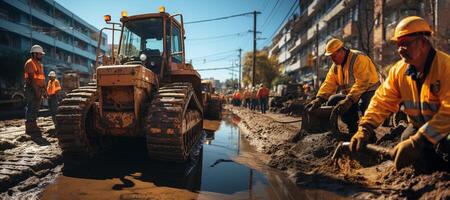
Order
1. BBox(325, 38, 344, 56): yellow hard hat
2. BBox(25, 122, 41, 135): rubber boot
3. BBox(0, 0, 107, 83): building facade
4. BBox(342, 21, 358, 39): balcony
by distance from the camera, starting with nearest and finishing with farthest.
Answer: BBox(325, 38, 344, 56): yellow hard hat → BBox(25, 122, 41, 135): rubber boot → BBox(342, 21, 358, 39): balcony → BBox(0, 0, 107, 83): building facade

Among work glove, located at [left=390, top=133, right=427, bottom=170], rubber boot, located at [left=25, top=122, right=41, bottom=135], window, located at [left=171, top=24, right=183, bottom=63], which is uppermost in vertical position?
window, located at [left=171, top=24, right=183, bottom=63]

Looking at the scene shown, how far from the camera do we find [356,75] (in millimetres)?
5223

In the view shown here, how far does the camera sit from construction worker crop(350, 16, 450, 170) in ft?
8.77

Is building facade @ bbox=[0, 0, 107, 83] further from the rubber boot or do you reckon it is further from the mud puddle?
the mud puddle

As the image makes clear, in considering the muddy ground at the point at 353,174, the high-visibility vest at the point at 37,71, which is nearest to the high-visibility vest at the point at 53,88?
the high-visibility vest at the point at 37,71

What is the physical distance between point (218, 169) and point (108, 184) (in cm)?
173

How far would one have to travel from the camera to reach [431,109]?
300 centimetres

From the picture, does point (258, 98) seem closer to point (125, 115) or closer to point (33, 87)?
point (33, 87)

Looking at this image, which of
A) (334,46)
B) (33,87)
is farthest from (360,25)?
(33,87)

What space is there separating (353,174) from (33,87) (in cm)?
726

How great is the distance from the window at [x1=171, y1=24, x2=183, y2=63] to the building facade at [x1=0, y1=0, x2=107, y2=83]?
70.1 ft

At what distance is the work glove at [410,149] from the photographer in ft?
8.75

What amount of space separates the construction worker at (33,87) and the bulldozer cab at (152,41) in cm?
255

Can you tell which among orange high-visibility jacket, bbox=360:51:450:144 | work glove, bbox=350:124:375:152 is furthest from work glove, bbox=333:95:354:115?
work glove, bbox=350:124:375:152
